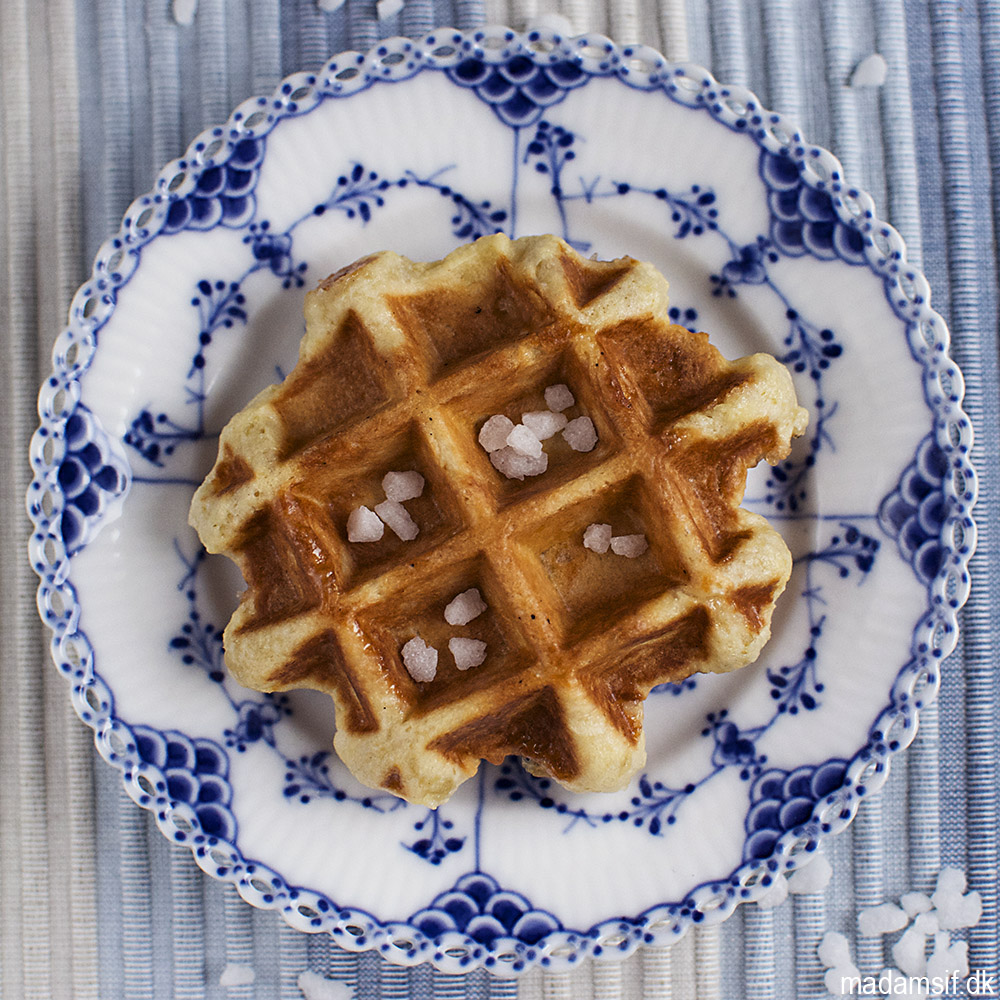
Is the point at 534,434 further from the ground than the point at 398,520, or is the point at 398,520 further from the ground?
the point at 534,434

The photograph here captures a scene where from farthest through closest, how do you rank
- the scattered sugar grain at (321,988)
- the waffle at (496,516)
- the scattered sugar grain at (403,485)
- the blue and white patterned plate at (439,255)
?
the scattered sugar grain at (321,988), the blue and white patterned plate at (439,255), the scattered sugar grain at (403,485), the waffle at (496,516)

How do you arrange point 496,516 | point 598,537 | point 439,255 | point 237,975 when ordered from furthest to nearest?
point 237,975
point 439,255
point 598,537
point 496,516

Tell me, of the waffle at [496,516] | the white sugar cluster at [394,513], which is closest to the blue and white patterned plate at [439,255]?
the waffle at [496,516]

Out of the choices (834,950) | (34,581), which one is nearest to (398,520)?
(34,581)

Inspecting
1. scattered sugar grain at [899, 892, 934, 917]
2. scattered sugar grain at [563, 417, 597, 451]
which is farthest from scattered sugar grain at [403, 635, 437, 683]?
scattered sugar grain at [899, 892, 934, 917]

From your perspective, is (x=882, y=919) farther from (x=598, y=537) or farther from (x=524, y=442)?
(x=524, y=442)

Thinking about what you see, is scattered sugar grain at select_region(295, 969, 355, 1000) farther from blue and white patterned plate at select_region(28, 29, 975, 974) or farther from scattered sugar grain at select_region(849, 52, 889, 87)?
scattered sugar grain at select_region(849, 52, 889, 87)

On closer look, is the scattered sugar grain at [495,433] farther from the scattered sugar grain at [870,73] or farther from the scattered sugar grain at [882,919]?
the scattered sugar grain at [882,919]
